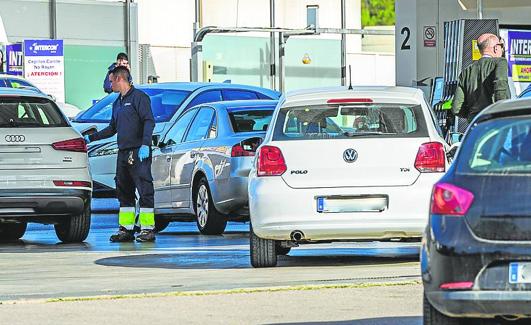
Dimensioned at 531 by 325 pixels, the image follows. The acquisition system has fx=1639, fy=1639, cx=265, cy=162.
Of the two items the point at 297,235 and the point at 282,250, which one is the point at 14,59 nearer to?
the point at 282,250

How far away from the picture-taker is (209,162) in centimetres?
1777

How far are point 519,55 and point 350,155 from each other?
16555 millimetres

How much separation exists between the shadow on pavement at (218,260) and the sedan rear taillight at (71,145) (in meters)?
1.91

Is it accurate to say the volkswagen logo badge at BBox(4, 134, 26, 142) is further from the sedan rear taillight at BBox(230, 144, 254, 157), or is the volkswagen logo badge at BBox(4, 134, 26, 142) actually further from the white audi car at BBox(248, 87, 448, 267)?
the white audi car at BBox(248, 87, 448, 267)

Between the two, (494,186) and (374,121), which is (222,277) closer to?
(374,121)

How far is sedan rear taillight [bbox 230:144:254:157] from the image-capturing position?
17.2m

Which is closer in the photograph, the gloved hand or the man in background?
the man in background

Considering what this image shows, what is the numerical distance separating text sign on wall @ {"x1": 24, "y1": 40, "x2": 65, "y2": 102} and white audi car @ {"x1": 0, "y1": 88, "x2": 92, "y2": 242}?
18184 mm

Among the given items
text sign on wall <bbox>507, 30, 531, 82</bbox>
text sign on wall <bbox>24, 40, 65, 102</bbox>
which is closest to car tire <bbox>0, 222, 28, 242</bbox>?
text sign on wall <bbox>507, 30, 531, 82</bbox>

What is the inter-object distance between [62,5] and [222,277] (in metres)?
29.3

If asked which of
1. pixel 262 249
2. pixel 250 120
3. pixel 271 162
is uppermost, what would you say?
pixel 250 120

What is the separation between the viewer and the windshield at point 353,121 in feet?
43.8

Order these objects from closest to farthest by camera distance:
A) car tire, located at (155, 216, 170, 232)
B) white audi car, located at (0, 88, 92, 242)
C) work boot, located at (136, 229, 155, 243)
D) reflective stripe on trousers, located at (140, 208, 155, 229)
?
white audi car, located at (0, 88, 92, 242) → reflective stripe on trousers, located at (140, 208, 155, 229) → work boot, located at (136, 229, 155, 243) → car tire, located at (155, 216, 170, 232)

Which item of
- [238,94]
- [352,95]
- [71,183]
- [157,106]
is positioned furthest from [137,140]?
[238,94]
